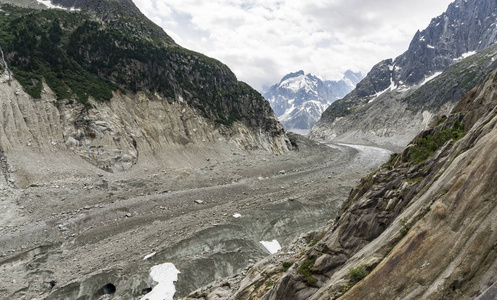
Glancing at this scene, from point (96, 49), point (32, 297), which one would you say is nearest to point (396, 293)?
point (32, 297)

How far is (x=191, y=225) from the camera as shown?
28.2 m

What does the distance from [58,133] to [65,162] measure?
6895mm

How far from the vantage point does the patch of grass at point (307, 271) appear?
37.7 ft

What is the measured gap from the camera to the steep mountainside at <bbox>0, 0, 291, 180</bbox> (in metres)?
43.3

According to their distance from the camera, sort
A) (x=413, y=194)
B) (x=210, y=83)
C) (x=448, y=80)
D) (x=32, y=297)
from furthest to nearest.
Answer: (x=448, y=80) → (x=210, y=83) → (x=32, y=297) → (x=413, y=194)

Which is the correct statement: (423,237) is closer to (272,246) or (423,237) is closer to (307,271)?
(307,271)

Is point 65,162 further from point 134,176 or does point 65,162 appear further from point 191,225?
point 191,225

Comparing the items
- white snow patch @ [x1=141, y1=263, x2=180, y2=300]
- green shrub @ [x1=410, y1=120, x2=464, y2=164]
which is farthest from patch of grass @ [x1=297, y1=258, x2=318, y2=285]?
white snow patch @ [x1=141, y1=263, x2=180, y2=300]

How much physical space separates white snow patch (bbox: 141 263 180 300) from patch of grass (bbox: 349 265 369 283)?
556 inches

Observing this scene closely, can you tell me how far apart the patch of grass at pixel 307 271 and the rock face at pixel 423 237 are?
0.13 feet

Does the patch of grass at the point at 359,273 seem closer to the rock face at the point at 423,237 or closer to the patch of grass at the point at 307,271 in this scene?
the rock face at the point at 423,237

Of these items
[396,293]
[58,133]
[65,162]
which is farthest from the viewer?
[58,133]

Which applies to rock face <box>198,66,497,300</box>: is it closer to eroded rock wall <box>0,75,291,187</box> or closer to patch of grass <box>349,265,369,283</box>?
patch of grass <box>349,265,369,283</box>

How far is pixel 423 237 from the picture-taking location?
8211mm
